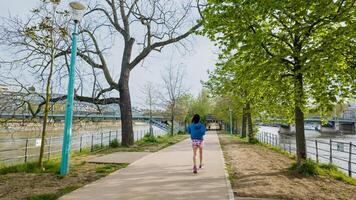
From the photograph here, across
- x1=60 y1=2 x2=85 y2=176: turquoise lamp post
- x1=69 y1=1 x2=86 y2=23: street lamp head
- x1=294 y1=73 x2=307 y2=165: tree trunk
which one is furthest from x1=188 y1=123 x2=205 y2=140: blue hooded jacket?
x1=69 y1=1 x2=86 y2=23: street lamp head

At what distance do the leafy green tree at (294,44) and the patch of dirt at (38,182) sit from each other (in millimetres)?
5585

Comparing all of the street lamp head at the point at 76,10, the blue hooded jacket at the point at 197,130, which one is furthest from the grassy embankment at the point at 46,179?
the street lamp head at the point at 76,10

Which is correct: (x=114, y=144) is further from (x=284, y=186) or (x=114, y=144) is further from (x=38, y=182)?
(x=284, y=186)

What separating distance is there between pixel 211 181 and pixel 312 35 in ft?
17.8

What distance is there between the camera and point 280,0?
8211 mm

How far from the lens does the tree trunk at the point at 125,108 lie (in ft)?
66.9

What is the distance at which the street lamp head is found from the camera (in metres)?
9.13

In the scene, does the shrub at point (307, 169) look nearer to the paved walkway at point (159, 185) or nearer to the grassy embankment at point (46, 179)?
the paved walkway at point (159, 185)

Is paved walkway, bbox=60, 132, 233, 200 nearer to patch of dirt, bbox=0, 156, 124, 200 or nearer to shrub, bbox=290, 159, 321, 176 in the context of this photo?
patch of dirt, bbox=0, 156, 124, 200

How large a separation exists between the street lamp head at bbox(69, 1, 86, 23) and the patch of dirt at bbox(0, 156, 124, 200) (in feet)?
14.4

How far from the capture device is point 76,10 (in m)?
9.25

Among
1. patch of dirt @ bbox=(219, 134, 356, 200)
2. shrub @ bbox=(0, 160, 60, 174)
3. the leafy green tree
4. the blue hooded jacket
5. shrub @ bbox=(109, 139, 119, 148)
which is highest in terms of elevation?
the leafy green tree

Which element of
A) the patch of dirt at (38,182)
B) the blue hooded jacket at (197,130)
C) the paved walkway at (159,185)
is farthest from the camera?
the blue hooded jacket at (197,130)

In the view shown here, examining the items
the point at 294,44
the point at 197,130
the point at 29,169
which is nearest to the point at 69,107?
the point at 29,169
